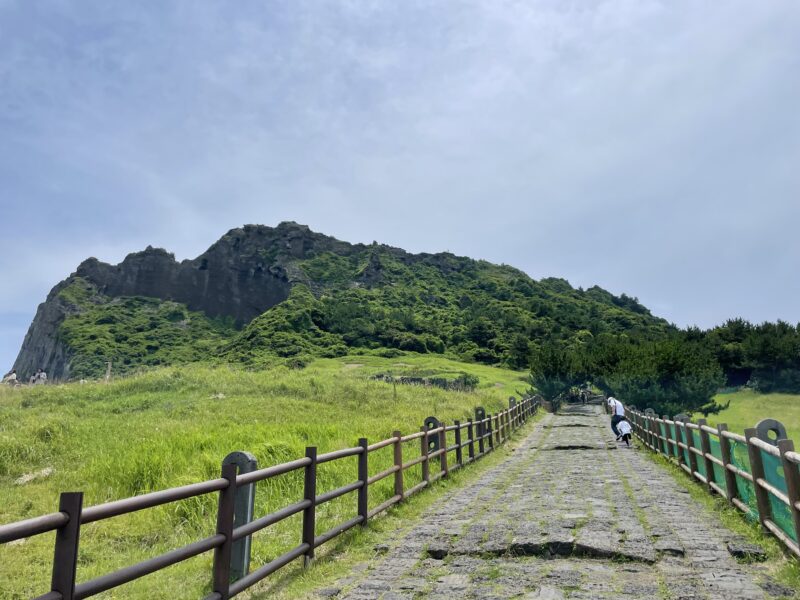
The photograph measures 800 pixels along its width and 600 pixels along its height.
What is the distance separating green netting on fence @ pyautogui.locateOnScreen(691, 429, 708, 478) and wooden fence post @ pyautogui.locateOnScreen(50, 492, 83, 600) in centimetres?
982

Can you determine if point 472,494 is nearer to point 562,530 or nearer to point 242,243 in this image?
point 562,530

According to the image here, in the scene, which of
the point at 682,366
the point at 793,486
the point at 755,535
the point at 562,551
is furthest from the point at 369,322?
the point at 793,486

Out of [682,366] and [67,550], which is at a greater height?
[682,366]

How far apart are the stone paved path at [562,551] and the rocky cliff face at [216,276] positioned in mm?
136798

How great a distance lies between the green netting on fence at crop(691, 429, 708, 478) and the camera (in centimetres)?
977

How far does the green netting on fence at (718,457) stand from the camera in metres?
Result: 8.57

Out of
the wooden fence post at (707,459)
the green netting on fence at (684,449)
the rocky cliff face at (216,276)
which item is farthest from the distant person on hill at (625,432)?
the rocky cliff face at (216,276)

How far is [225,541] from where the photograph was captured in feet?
13.8

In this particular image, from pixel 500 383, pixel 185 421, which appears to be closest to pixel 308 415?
pixel 185 421

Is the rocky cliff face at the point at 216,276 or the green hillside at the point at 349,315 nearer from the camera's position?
the green hillside at the point at 349,315

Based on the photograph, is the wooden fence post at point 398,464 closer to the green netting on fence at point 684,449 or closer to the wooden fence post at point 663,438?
the green netting on fence at point 684,449

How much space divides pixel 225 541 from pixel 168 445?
9.03m

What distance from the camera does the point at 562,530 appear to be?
6.48 metres

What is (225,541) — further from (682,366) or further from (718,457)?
(682,366)
